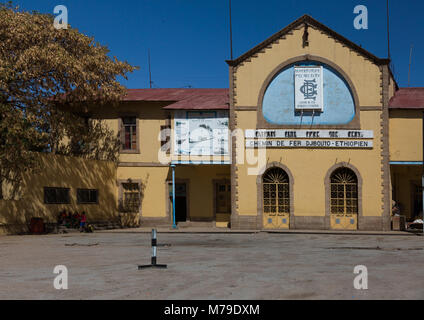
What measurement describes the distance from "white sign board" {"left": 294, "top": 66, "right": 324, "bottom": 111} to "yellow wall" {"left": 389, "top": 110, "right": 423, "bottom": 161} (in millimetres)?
3859

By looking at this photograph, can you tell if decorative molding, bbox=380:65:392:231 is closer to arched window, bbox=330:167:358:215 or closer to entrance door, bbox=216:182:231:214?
arched window, bbox=330:167:358:215

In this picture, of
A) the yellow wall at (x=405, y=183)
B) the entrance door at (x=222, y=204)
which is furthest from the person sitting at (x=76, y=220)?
the yellow wall at (x=405, y=183)

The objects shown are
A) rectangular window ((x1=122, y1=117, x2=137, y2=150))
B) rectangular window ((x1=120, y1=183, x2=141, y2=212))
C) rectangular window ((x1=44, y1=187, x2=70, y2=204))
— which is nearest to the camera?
rectangular window ((x1=44, y1=187, x2=70, y2=204))

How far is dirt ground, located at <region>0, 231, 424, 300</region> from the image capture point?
9492 mm

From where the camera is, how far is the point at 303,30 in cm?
3123

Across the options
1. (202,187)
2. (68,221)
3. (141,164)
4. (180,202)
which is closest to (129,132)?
(141,164)

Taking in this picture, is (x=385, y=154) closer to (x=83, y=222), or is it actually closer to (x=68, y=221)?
(x=83, y=222)

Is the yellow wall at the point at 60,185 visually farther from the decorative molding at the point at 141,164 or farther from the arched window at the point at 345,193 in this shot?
the arched window at the point at 345,193

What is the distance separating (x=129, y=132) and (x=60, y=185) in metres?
5.79

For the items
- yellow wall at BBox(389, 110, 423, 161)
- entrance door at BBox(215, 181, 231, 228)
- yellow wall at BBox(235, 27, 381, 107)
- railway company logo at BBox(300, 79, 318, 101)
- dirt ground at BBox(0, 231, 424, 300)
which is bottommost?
dirt ground at BBox(0, 231, 424, 300)

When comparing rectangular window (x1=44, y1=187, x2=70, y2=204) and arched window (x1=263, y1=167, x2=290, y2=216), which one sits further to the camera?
arched window (x1=263, y1=167, x2=290, y2=216)

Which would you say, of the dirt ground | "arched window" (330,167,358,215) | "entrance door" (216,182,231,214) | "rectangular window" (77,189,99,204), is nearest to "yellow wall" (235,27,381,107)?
"arched window" (330,167,358,215)

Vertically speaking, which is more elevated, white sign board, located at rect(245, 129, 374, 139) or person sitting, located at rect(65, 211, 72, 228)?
white sign board, located at rect(245, 129, 374, 139)

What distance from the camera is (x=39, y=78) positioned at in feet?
91.9
